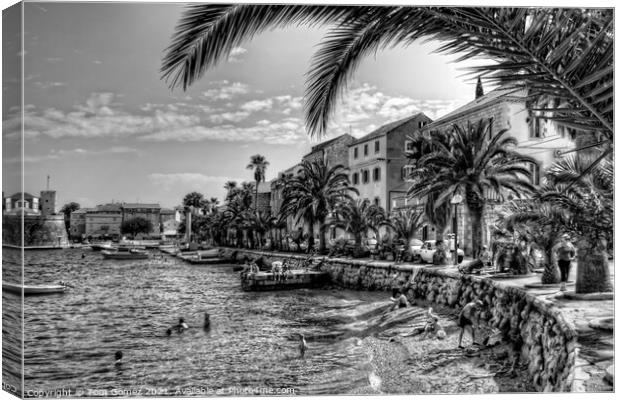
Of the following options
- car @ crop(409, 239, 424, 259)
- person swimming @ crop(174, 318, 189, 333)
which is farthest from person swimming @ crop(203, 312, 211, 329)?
car @ crop(409, 239, 424, 259)

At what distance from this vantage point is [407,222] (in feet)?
46.3

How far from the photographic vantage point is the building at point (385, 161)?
21.3ft

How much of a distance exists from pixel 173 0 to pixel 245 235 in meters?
19.0

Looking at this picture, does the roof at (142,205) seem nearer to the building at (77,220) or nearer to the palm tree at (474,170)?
the building at (77,220)

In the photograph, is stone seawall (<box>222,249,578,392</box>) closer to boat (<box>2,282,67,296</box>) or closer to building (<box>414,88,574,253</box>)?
building (<box>414,88,574,253</box>)

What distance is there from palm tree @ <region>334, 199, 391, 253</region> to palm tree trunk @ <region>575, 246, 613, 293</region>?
5.62 metres

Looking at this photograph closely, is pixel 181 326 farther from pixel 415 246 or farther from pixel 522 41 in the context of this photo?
pixel 415 246

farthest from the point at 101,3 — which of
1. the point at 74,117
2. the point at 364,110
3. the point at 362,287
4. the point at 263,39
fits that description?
the point at 362,287

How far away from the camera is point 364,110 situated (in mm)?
6078

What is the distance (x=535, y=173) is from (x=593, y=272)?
5.65 ft

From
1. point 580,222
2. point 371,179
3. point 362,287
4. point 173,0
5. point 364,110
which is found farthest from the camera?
point 362,287

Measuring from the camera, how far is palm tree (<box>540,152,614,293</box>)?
5.67 m

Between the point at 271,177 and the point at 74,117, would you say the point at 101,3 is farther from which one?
the point at 271,177

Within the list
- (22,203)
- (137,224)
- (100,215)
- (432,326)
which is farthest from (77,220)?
(432,326)
